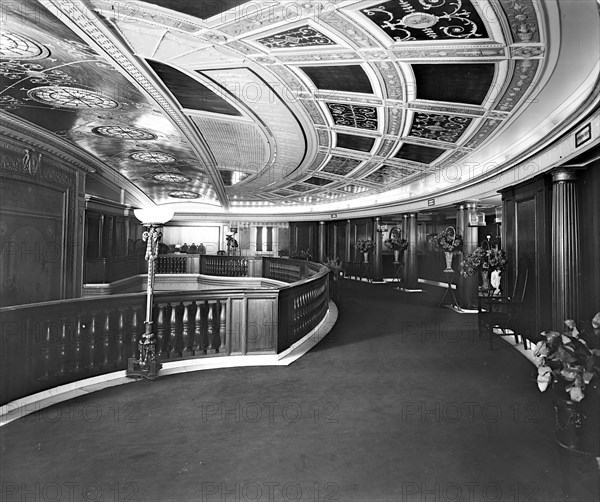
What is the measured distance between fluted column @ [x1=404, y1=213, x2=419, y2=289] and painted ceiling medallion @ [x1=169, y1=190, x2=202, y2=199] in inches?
350

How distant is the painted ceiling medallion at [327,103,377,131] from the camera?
17.9 ft

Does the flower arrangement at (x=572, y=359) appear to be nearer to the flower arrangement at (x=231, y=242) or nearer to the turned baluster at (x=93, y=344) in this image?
the turned baluster at (x=93, y=344)

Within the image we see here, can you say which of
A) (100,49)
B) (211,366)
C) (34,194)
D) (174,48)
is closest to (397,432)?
(211,366)

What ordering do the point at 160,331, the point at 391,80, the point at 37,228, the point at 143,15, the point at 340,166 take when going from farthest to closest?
the point at 340,166
the point at 37,228
the point at 391,80
the point at 160,331
the point at 143,15

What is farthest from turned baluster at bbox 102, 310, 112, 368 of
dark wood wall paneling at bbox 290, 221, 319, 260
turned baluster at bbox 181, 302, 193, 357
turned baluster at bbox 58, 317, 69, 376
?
dark wood wall paneling at bbox 290, 221, 319, 260

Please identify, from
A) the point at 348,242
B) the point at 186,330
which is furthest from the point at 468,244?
the point at 348,242

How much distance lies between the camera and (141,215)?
420 centimetres

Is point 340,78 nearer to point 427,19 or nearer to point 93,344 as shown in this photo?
point 427,19

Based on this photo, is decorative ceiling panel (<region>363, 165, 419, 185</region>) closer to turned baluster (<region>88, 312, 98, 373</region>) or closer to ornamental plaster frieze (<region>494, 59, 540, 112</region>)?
ornamental plaster frieze (<region>494, 59, 540, 112</region>)

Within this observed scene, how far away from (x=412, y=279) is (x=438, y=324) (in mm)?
5520

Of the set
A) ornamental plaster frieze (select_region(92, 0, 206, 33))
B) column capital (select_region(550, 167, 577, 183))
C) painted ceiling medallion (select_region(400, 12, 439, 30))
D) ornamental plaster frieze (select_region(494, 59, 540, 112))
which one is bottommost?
column capital (select_region(550, 167, 577, 183))

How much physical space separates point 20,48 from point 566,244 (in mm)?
6676

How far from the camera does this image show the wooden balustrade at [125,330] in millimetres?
3307

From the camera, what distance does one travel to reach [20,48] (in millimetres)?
3881
